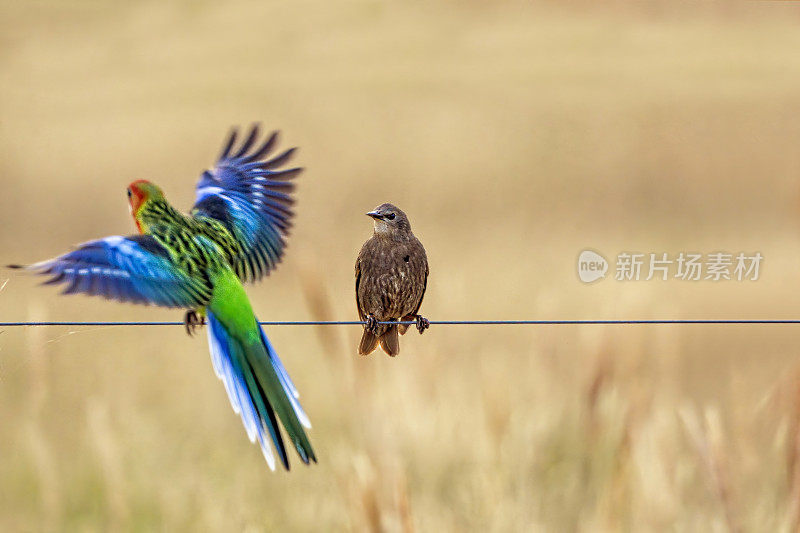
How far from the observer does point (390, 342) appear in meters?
4.74

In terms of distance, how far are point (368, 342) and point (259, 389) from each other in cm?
108

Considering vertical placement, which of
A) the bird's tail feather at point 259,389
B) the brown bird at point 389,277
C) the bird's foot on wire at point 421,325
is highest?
the brown bird at point 389,277

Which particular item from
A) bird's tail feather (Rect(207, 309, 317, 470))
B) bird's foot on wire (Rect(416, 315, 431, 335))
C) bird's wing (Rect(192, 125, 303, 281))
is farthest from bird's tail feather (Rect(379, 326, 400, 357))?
bird's tail feather (Rect(207, 309, 317, 470))

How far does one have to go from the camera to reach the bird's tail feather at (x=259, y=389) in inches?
141

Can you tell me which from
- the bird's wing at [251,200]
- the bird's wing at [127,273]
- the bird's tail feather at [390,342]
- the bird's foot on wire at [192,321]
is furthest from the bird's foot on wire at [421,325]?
the bird's wing at [127,273]

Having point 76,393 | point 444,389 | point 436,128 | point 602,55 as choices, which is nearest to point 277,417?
point 444,389

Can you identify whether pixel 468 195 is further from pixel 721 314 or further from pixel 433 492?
pixel 433 492

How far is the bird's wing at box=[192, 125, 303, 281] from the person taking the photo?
4152 mm

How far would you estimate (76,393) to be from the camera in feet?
17.9

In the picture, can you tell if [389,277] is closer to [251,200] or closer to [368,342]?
[368,342]

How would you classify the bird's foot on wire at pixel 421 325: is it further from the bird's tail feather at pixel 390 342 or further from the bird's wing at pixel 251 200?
the bird's wing at pixel 251 200

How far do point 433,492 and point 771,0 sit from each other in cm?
1372

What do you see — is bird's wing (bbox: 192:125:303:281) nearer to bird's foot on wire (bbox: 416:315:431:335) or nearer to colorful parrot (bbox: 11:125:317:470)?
colorful parrot (bbox: 11:125:317:470)

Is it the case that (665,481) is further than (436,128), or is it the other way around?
(436,128)
